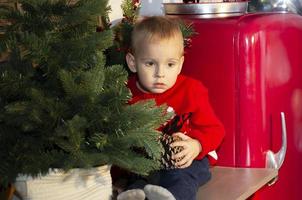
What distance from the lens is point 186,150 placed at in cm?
157

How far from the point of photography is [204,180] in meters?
1.66

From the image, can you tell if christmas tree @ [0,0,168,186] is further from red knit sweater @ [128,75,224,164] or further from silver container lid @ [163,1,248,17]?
silver container lid @ [163,1,248,17]

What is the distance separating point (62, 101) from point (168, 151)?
0.36 metres

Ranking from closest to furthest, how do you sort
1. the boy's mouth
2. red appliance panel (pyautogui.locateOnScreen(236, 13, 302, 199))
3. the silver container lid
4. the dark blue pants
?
the dark blue pants
the boy's mouth
red appliance panel (pyautogui.locateOnScreen(236, 13, 302, 199))
the silver container lid

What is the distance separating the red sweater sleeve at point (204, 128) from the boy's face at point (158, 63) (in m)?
0.09

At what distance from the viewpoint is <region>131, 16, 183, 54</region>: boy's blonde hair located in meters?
1.58

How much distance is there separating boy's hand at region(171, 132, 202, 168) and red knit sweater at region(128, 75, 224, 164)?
3cm

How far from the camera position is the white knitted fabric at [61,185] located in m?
1.26

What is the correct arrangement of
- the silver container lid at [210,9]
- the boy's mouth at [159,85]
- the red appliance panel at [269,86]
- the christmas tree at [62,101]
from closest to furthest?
1. the christmas tree at [62,101]
2. the boy's mouth at [159,85]
3. the red appliance panel at [269,86]
4. the silver container lid at [210,9]

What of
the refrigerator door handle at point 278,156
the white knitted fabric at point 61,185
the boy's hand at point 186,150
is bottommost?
the refrigerator door handle at point 278,156

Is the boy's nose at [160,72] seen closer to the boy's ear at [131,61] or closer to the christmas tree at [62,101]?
the boy's ear at [131,61]

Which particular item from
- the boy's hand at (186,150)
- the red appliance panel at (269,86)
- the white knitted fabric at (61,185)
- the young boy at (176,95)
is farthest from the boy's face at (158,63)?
the white knitted fabric at (61,185)

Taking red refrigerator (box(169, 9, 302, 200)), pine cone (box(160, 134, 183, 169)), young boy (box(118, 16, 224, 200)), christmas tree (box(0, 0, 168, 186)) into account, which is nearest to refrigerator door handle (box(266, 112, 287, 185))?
red refrigerator (box(169, 9, 302, 200))

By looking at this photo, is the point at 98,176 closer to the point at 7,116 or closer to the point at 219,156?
the point at 7,116
